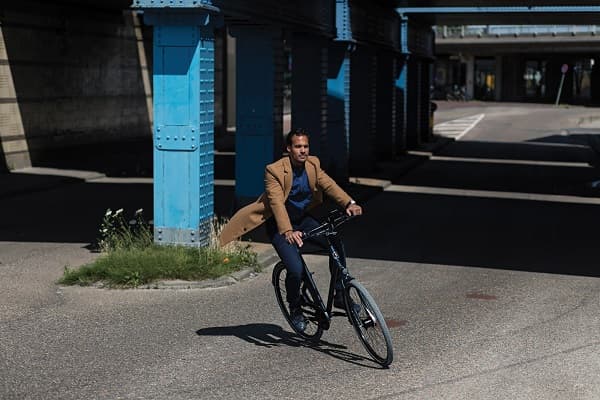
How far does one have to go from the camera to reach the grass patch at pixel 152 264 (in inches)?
425

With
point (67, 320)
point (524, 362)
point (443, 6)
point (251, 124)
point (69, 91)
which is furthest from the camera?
point (443, 6)

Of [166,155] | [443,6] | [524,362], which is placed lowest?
[524,362]

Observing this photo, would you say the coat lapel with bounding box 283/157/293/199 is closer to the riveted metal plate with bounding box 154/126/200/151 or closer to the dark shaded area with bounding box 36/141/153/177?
the riveted metal plate with bounding box 154/126/200/151

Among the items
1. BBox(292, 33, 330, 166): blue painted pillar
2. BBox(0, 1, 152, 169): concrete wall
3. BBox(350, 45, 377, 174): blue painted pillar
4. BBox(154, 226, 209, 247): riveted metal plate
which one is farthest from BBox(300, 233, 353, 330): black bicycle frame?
BBox(0, 1, 152, 169): concrete wall

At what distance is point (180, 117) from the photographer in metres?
11.9

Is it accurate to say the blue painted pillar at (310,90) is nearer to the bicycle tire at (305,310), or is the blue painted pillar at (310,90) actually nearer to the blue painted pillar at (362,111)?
the blue painted pillar at (362,111)

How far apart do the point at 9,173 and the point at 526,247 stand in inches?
520

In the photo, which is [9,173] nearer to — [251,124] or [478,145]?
[251,124]

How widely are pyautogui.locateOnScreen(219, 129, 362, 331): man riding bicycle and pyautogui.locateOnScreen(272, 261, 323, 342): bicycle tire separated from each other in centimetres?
7

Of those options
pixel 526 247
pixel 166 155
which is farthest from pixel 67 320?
pixel 526 247

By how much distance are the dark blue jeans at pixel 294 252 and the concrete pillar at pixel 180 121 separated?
3839 millimetres

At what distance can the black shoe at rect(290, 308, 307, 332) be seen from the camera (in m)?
8.37

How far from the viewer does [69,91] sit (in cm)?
2564

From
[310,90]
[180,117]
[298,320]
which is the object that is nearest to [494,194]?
[310,90]
